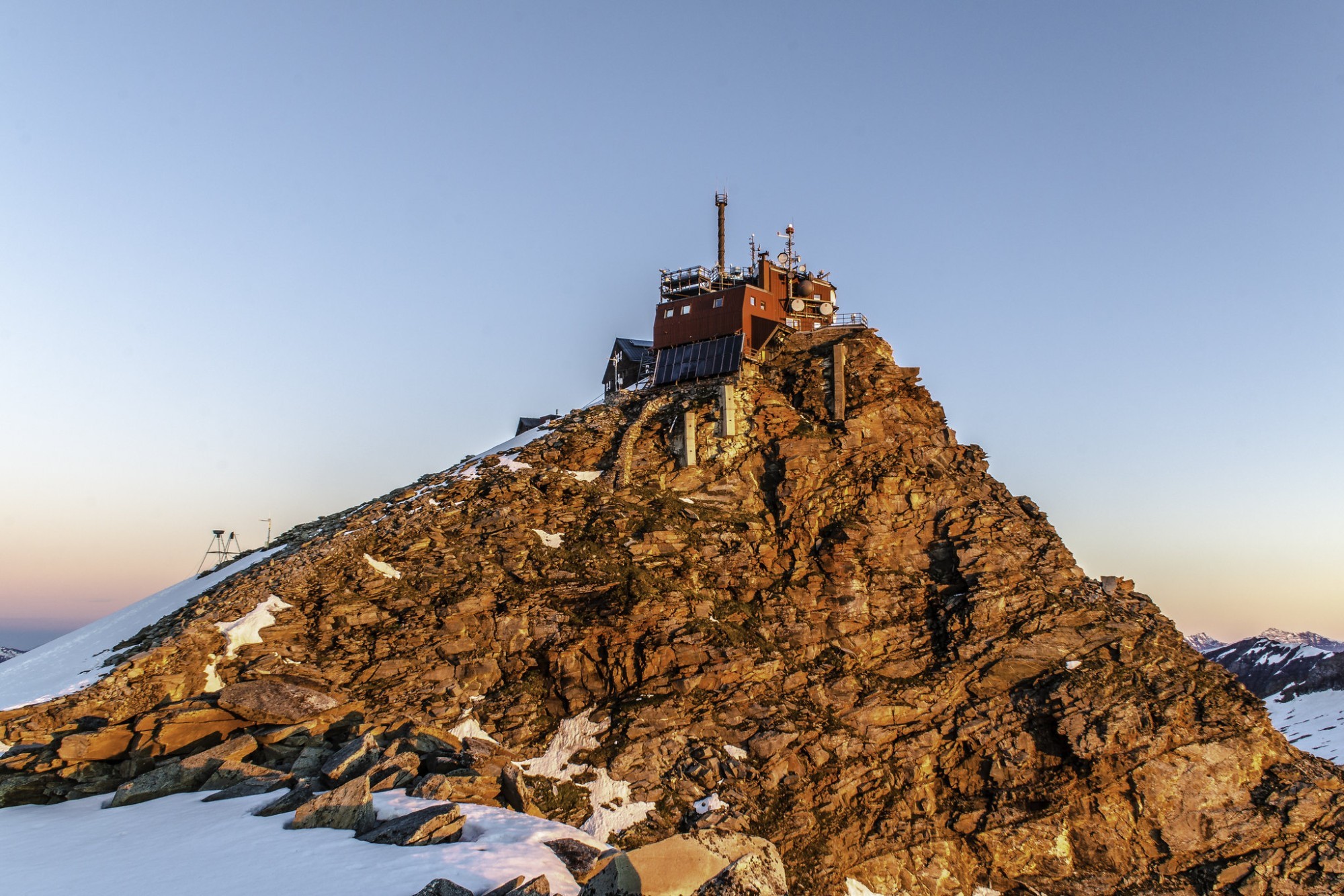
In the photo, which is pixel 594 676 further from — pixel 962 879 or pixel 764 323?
pixel 764 323

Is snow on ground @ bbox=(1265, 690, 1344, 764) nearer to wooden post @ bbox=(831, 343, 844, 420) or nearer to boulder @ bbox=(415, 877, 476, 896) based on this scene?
wooden post @ bbox=(831, 343, 844, 420)

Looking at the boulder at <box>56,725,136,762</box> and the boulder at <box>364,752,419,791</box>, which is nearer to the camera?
the boulder at <box>364,752,419,791</box>

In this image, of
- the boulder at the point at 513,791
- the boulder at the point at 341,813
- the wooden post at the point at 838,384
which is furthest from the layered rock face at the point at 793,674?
the boulder at the point at 341,813

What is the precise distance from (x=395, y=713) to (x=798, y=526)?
2159 cm

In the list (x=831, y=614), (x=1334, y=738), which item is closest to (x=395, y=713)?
(x=831, y=614)

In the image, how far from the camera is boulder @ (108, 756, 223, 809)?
22.7 m

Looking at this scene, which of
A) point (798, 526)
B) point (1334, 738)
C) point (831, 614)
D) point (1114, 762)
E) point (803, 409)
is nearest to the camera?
point (1114, 762)

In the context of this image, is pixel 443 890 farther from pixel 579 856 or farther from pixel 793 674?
pixel 793 674

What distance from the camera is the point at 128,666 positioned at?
104 feet

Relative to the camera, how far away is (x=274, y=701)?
102 ft

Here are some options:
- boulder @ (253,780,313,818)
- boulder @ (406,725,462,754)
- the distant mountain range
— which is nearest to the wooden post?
boulder @ (406,725,462,754)

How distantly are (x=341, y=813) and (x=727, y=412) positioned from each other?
33608 mm

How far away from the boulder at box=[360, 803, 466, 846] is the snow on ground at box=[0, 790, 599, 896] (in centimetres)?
20

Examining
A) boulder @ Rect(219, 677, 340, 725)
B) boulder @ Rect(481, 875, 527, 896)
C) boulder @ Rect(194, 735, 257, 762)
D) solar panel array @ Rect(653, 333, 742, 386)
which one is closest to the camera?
boulder @ Rect(481, 875, 527, 896)
